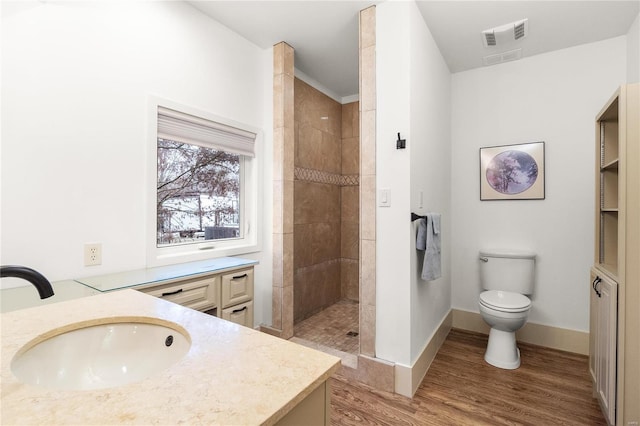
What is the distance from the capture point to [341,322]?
3225 mm

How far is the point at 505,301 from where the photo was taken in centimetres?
243

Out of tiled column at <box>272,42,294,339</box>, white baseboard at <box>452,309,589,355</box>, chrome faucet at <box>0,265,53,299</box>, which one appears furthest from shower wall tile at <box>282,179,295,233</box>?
white baseboard at <box>452,309,589,355</box>

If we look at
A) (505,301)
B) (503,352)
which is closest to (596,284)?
(505,301)

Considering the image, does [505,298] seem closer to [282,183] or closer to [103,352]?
[282,183]

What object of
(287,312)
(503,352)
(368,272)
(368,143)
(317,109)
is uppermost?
(317,109)

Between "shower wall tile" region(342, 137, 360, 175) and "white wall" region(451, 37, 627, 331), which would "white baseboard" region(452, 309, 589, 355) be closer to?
"white wall" region(451, 37, 627, 331)

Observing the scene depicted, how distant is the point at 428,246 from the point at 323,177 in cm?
177

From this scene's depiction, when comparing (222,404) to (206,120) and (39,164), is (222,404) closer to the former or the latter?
(39,164)

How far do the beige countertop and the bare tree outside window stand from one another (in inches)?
53.4

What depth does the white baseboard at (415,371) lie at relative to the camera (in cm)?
200

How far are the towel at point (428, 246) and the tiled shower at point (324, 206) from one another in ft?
3.94

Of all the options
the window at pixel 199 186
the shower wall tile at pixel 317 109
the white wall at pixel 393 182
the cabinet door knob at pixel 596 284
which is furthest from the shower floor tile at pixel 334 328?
the shower wall tile at pixel 317 109

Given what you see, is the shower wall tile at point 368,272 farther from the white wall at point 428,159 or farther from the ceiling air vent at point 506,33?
the ceiling air vent at point 506,33

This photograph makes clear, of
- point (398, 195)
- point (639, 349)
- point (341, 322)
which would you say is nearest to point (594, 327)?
point (639, 349)
